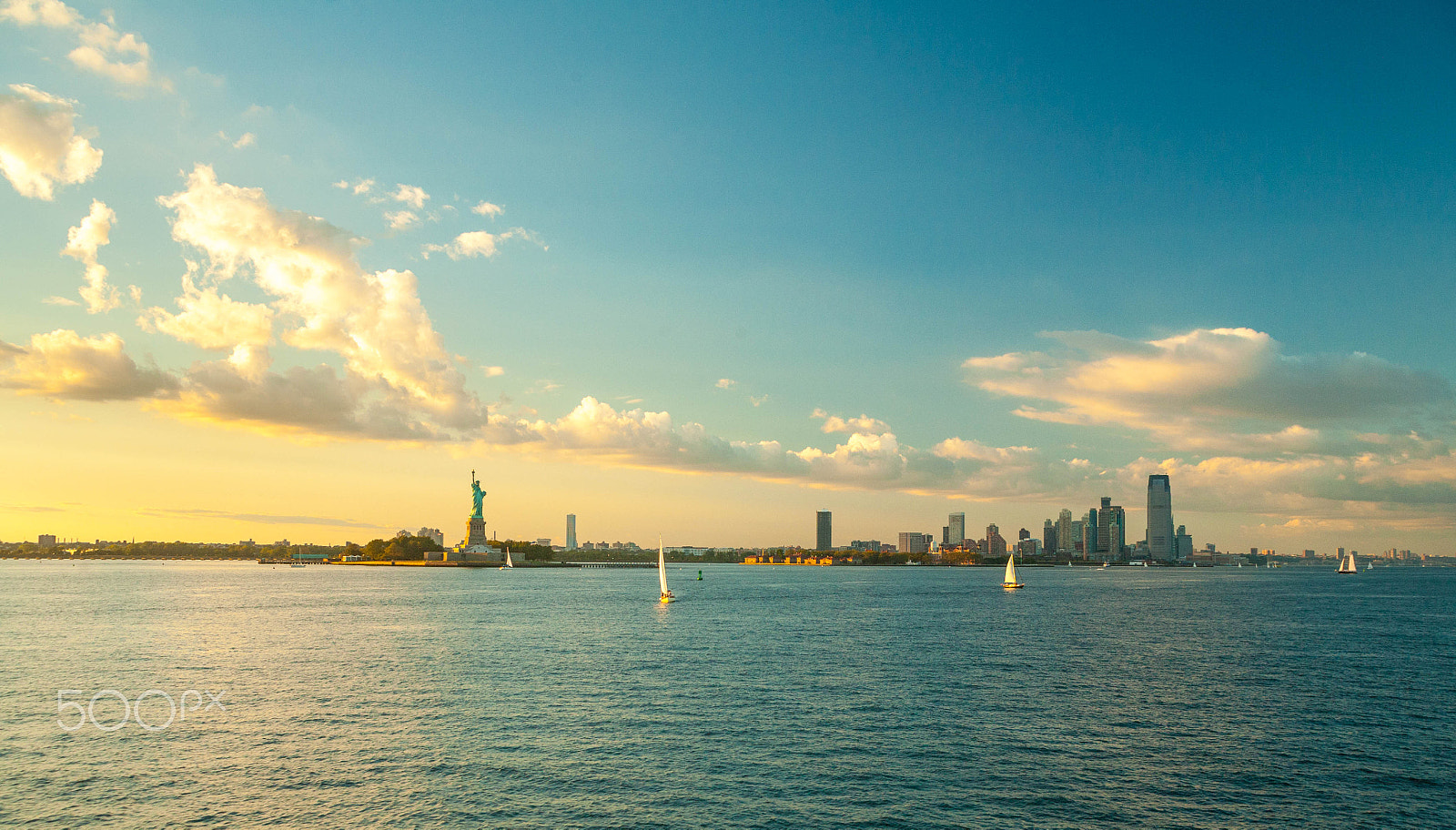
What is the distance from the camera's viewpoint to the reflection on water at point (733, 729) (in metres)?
35.8

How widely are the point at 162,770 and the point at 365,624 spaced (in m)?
71.8

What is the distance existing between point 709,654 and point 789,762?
38.3m

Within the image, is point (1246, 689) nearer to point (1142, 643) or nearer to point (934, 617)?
point (1142, 643)

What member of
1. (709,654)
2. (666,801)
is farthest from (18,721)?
(709,654)

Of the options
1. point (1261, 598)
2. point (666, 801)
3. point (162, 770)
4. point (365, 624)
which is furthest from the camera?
point (1261, 598)

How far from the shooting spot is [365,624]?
10806 cm

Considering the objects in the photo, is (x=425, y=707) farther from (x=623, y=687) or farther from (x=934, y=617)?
(x=934, y=617)

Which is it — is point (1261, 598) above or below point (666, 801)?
below

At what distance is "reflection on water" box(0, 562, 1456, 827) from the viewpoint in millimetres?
35781

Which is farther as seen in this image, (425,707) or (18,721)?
(425,707)

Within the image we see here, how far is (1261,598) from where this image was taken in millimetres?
187000

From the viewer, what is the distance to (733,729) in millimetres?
49000

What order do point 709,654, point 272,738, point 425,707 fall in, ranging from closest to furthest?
point 272,738 < point 425,707 < point 709,654

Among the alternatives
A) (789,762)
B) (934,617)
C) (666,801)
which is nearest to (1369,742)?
(789,762)
